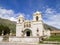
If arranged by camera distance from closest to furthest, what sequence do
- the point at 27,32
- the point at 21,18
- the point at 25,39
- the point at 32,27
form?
the point at 25,39
the point at 32,27
the point at 27,32
the point at 21,18

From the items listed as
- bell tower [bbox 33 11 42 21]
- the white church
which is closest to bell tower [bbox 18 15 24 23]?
the white church

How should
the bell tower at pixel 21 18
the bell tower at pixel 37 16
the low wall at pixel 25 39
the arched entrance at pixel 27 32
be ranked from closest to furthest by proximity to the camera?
the low wall at pixel 25 39 → the bell tower at pixel 37 16 → the arched entrance at pixel 27 32 → the bell tower at pixel 21 18

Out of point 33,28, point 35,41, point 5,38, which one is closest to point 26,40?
point 35,41

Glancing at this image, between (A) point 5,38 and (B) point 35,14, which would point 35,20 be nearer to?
(B) point 35,14

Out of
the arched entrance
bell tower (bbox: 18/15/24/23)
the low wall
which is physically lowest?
the low wall

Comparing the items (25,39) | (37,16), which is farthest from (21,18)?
(25,39)

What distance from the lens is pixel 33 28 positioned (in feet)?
150

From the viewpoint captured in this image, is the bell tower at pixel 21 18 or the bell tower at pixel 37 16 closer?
the bell tower at pixel 37 16

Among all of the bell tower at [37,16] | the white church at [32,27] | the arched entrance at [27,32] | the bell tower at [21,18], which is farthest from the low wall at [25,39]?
the bell tower at [21,18]

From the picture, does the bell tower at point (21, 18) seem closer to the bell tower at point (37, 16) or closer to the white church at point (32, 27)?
the white church at point (32, 27)

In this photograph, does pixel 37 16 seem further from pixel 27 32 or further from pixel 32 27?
pixel 27 32

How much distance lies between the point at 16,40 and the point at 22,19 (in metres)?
15.4

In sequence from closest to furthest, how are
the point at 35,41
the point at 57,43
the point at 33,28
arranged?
the point at 57,43 → the point at 35,41 → the point at 33,28

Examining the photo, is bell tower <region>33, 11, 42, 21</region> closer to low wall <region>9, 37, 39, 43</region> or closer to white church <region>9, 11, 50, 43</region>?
white church <region>9, 11, 50, 43</region>
